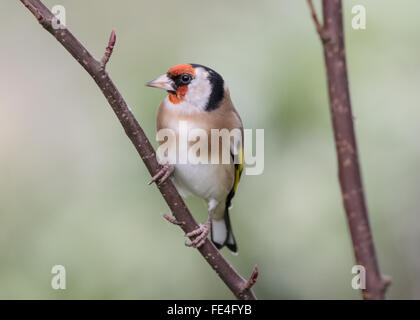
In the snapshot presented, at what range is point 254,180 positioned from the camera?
12.8 ft

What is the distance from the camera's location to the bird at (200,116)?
2.74 metres

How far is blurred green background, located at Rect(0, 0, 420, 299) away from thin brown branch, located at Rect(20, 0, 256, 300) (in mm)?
1447

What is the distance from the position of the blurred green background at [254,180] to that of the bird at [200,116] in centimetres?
62

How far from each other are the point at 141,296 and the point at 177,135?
1.56 m

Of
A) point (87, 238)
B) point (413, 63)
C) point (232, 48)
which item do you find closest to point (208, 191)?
point (87, 238)

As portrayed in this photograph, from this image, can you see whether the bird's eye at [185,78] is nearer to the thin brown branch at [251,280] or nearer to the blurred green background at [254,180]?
the blurred green background at [254,180]

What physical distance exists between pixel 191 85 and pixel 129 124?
95 centimetres

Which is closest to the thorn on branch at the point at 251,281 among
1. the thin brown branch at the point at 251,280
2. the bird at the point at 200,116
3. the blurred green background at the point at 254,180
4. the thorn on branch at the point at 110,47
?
the thin brown branch at the point at 251,280

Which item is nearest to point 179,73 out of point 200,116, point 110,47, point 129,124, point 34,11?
point 200,116

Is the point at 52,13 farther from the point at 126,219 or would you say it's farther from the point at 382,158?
the point at 382,158

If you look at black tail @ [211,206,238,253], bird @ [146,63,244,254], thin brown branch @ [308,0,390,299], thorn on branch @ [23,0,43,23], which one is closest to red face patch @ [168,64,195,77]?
bird @ [146,63,244,254]

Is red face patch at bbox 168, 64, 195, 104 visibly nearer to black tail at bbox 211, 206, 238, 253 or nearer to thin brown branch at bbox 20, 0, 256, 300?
thin brown branch at bbox 20, 0, 256, 300

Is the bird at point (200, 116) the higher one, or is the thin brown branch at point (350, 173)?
the bird at point (200, 116)

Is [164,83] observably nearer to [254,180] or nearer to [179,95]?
[179,95]
